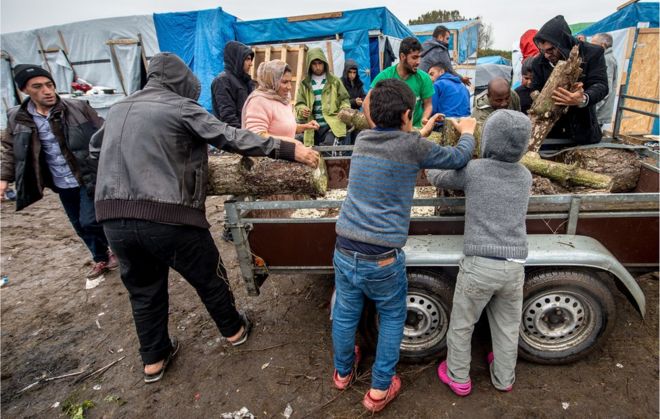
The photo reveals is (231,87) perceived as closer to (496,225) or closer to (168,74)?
(168,74)

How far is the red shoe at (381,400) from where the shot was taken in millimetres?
2281

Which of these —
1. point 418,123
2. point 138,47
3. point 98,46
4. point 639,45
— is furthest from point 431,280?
point 98,46

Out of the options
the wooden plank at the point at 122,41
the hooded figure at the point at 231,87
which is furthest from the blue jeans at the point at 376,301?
the wooden plank at the point at 122,41

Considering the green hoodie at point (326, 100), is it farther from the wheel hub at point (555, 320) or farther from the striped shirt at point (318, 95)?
the wheel hub at point (555, 320)

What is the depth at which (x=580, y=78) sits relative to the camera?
3350 mm

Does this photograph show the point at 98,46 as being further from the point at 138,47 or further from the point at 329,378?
the point at 329,378

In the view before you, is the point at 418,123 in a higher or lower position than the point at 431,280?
higher

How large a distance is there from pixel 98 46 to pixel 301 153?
10532mm

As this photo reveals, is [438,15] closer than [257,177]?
No

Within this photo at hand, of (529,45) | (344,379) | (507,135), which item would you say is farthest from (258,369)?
(529,45)

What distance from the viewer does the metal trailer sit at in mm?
2305

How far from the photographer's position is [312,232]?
254 cm

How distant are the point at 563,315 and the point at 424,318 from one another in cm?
93

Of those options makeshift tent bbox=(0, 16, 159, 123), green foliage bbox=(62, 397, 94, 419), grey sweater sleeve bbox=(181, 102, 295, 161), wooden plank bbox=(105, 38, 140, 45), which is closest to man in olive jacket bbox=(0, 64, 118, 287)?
green foliage bbox=(62, 397, 94, 419)
